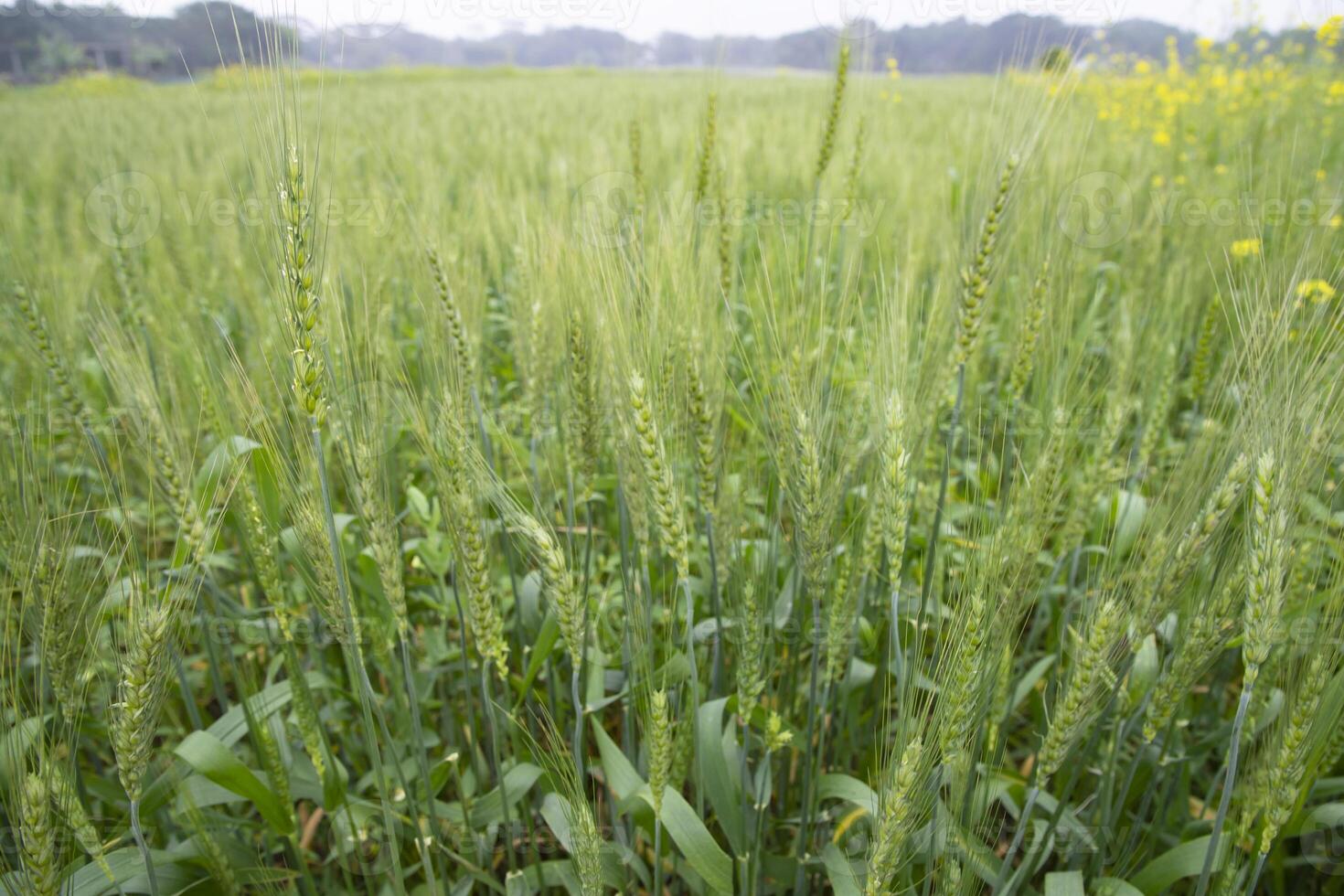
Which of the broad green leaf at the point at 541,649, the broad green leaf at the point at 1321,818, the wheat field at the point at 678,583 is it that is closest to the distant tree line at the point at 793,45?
the wheat field at the point at 678,583

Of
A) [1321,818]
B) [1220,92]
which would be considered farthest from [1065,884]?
[1220,92]

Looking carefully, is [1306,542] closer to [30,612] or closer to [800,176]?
[30,612]

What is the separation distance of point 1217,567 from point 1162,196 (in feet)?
9.19

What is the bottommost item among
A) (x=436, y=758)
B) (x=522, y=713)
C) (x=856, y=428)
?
(x=436, y=758)

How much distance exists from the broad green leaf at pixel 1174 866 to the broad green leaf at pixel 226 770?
140cm

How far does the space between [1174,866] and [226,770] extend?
153cm

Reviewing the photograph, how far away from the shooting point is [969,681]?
0.84 metres

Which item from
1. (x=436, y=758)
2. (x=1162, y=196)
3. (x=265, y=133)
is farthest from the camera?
(x=1162, y=196)

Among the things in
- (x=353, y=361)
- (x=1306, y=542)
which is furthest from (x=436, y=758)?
(x=1306, y=542)

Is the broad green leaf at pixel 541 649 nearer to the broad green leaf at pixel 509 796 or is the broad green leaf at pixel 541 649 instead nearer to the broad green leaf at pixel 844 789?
the broad green leaf at pixel 509 796

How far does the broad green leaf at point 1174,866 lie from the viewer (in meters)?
1.15

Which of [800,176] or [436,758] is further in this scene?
[800,176]

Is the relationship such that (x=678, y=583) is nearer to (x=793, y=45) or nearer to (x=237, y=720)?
(x=237, y=720)

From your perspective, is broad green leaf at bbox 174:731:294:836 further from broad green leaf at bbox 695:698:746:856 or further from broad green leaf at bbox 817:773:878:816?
broad green leaf at bbox 817:773:878:816
